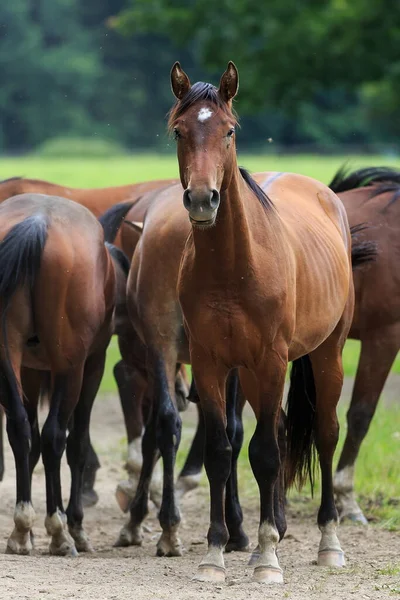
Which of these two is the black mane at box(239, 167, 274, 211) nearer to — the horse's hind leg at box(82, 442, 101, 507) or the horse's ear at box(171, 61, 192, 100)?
the horse's ear at box(171, 61, 192, 100)

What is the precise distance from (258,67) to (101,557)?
53.1 ft

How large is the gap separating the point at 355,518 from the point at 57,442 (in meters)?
2.16

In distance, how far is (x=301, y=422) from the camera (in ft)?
21.0

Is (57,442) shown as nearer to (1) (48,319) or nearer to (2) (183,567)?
(1) (48,319)

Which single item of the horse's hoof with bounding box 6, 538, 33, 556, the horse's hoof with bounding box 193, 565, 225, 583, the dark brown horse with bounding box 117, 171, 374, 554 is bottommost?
the horse's hoof with bounding box 6, 538, 33, 556

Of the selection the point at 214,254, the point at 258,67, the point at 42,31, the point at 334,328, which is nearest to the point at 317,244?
the point at 334,328

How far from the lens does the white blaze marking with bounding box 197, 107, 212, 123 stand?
475cm

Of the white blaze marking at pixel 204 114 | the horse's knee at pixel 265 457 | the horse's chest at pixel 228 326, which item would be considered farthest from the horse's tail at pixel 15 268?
the white blaze marking at pixel 204 114

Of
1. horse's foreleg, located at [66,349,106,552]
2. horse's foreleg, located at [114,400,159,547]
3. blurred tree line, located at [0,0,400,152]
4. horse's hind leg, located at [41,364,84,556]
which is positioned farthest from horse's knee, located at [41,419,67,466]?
blurred tree line, located at [0,0,400,152]

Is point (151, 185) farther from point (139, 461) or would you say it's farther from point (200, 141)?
point (200, 141)

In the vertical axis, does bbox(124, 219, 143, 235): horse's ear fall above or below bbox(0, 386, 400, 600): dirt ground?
above

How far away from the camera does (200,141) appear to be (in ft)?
15.4

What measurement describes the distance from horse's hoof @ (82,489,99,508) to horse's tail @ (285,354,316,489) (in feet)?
5.73

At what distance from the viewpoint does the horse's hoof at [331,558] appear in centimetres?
572
